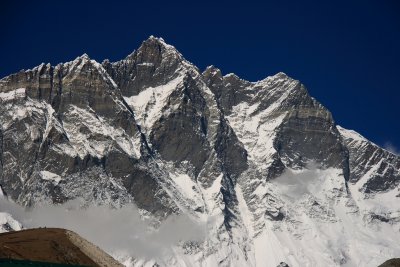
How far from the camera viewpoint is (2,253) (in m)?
198

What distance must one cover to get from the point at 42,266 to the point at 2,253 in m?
11.4

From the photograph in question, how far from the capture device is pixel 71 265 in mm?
197000

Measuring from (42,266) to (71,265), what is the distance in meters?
8.33

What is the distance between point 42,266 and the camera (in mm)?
189625

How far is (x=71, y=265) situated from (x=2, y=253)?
11.7 meters
